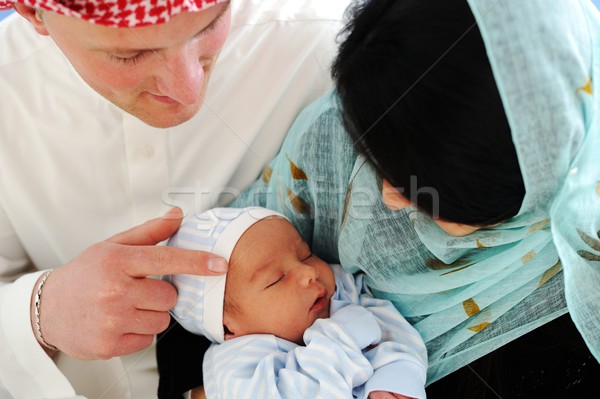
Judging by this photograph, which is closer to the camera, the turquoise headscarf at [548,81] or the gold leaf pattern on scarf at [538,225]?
the turquoise headscarf at [548,81]

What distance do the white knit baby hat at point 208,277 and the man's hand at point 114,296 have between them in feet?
0.11

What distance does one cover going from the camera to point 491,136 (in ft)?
2.40

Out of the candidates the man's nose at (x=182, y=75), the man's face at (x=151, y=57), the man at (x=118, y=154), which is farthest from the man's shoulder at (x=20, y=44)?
the man's nose at (x=182, y=75)

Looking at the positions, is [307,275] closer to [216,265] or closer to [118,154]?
[216,265]

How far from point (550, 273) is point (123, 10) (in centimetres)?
70

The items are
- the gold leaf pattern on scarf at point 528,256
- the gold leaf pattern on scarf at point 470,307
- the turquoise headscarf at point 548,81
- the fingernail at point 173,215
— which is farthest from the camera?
the fingernail at point 173,215

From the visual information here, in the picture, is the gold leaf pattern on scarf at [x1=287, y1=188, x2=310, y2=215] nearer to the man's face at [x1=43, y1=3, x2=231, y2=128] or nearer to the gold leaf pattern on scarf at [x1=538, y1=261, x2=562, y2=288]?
the man's face at [x1=43, y1=3, x2=231, y2=128]

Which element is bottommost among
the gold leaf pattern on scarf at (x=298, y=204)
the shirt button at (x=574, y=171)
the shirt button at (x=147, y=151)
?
the gold leaf pattern on scarf at (x=298, y=204)

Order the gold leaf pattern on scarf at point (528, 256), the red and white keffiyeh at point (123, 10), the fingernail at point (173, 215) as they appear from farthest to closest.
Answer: the fingernail at point (173, 215) < the gold leaf pattern on scarf at point (528, 256) < the red and white keffiyeh at point (123, 10)

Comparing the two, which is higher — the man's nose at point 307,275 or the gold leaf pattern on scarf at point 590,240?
the gold leaf pattern on scarf at point 590,240

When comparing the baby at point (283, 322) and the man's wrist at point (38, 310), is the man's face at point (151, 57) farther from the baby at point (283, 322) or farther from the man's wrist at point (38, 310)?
the man's wrist at point (38, 310)

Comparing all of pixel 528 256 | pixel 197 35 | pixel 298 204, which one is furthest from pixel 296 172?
pixel 528 256

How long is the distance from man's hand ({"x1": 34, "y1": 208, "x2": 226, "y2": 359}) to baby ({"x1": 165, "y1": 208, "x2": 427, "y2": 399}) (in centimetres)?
6

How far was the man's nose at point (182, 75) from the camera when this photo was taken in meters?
0.95
